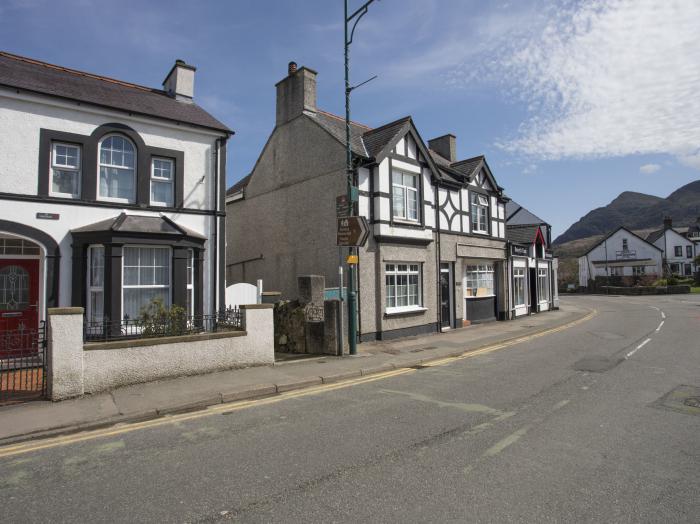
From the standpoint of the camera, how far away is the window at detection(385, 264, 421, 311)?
50.0ft

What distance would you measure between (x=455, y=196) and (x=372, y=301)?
758cm

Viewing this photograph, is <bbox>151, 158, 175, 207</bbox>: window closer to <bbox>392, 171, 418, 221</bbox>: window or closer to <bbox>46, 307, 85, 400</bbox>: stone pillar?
<bbox>46, 307, 85, 400</bbox>: stone pillar

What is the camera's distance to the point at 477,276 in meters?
21.0

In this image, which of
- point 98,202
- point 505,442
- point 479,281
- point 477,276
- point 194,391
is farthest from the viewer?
point 479,281

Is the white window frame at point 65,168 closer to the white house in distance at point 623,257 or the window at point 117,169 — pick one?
the window at point 117,169

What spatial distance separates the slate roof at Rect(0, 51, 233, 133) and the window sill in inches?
316

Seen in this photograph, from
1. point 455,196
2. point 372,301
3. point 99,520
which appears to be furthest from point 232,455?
point 455,196

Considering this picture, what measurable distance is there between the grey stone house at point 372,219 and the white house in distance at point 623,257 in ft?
179

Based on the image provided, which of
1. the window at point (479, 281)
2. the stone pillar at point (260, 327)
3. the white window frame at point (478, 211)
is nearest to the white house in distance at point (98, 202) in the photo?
the stone pillar at point (260, 327)

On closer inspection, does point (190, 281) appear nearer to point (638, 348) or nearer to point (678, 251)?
point (638, 348)

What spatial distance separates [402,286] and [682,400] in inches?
379

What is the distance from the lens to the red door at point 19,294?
1026 cm

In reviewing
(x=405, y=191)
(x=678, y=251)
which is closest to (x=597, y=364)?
(x=405, y=191)

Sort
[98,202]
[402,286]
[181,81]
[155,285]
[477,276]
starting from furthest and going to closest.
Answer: [477,276], [402,286], [181,81], [155,285], [98,202]
